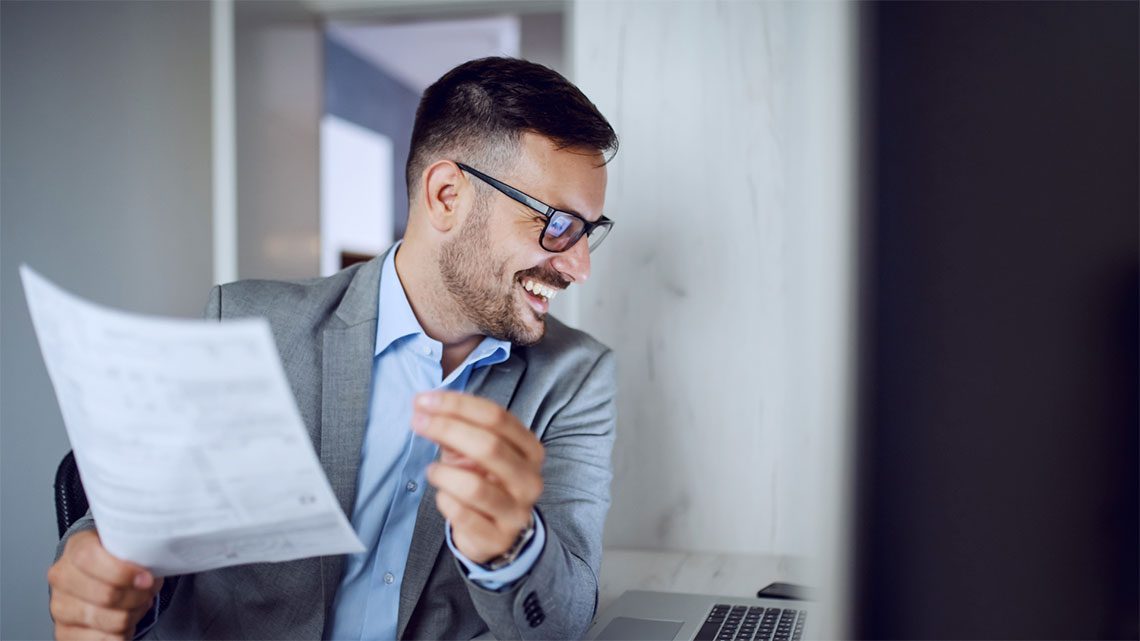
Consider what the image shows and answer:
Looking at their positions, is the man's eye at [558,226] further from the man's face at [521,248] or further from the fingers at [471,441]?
the fingers at [471,441]

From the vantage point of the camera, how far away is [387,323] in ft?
4.50

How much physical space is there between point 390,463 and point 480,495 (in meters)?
0.53

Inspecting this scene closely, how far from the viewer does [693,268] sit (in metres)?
1.83

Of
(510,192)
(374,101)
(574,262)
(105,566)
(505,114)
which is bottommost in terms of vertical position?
(105,566)

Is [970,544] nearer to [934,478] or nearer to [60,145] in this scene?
[934,478]

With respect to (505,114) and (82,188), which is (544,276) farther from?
(82,188)

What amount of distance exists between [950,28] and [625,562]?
1610 mm

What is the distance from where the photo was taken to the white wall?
5.87 ft

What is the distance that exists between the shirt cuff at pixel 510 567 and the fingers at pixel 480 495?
6 centimetres

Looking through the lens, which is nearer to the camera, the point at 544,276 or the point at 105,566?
the point at 105,566

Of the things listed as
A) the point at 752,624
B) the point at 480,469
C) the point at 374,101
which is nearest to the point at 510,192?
the point at 480,469

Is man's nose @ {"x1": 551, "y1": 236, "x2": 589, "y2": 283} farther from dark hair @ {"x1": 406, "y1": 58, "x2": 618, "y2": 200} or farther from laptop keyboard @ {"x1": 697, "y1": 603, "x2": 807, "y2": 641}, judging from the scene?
laptop keyboard @ {"x1": 697, "y1": 603, "x2": 807, "y2": 641}

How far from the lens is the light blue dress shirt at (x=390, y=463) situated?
1.25 m

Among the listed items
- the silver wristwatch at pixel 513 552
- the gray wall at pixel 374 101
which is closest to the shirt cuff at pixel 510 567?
the silver wristwatch at pixel 513 552
